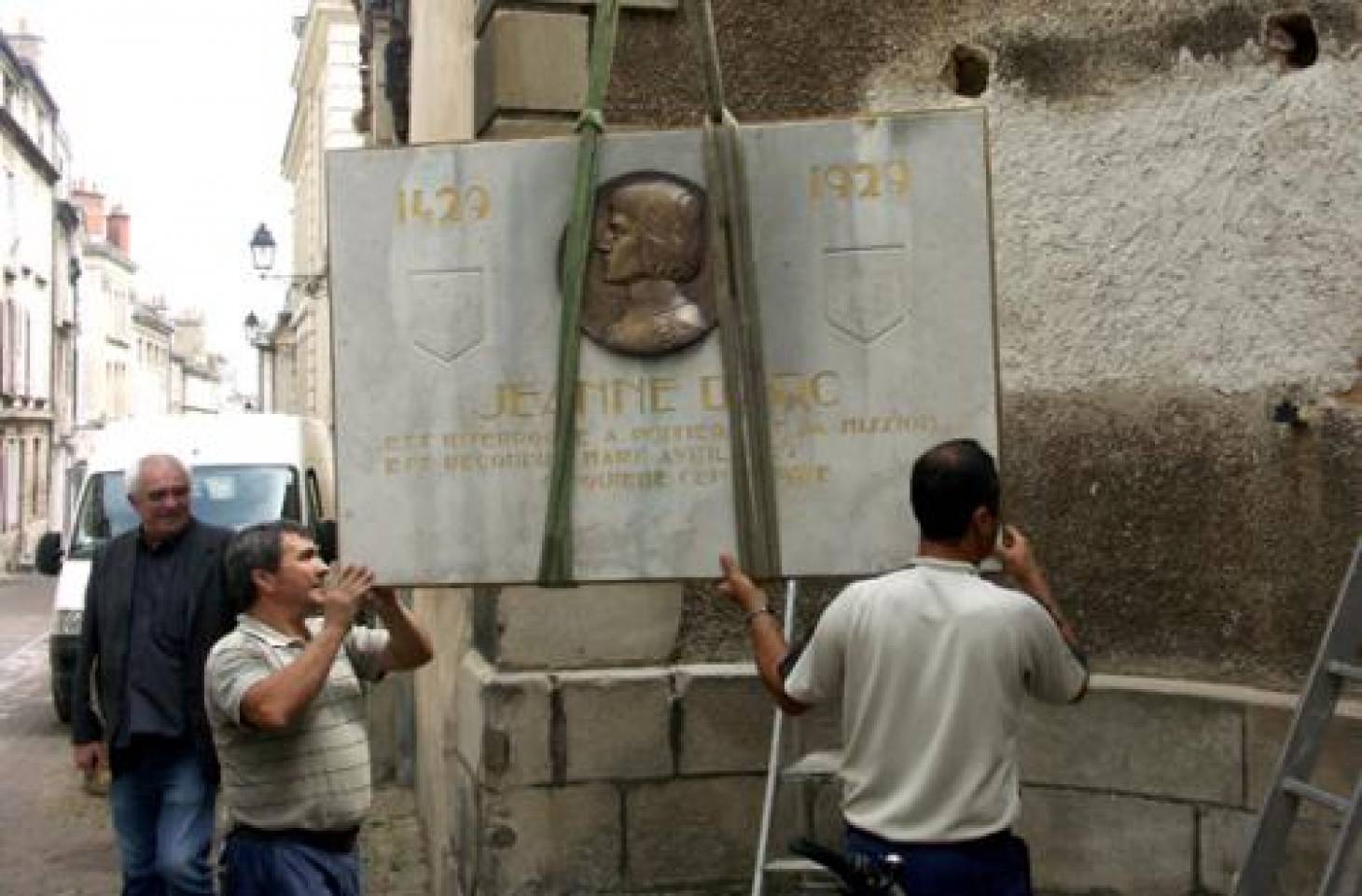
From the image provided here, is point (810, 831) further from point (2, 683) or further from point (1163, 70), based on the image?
point (2, 683)

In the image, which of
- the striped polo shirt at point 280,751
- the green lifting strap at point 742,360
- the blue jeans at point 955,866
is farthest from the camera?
the striped polo shirt at point 280,751

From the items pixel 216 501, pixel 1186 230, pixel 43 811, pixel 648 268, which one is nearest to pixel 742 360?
pixel 648 268

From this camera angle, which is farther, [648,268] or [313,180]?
[313,180]

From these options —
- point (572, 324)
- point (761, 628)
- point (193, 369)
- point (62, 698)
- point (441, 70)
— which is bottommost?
point (62, 698)

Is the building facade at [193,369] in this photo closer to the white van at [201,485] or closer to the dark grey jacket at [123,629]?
the white van at [201,485]

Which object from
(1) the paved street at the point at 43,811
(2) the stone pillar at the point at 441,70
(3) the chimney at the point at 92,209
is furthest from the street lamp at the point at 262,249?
(3) the chimney at the point at 92,209

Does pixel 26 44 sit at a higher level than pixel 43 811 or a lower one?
higher

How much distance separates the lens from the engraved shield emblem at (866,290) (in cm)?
308

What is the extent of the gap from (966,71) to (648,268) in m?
2.73

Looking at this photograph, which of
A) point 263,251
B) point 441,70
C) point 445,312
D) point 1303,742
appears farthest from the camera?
point 263,251

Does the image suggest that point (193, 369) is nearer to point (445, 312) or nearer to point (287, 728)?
point (287, 728)

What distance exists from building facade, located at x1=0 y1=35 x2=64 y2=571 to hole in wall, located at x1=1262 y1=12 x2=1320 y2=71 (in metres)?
35.7

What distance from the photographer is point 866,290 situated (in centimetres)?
309

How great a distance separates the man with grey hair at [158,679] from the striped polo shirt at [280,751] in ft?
4.55
